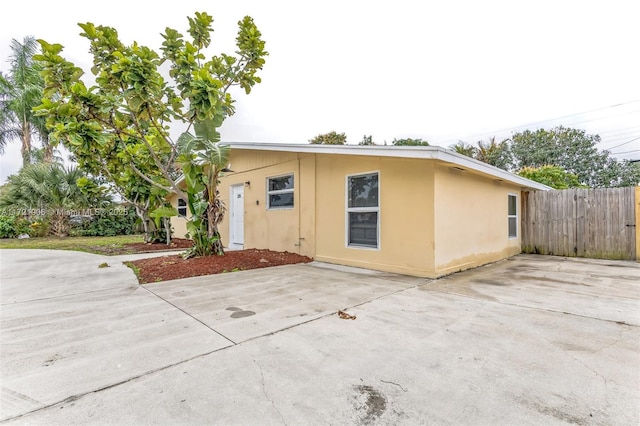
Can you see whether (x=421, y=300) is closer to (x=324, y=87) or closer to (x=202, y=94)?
(x=202, y=94)

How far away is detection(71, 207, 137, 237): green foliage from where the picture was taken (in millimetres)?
16219

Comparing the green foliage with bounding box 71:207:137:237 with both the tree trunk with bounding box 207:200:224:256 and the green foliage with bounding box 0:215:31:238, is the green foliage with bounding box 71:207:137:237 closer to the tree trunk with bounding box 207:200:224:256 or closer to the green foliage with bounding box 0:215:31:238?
the green foliage with bounding box 0:215:31:238

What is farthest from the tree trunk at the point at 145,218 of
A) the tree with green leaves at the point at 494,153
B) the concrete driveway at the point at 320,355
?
the tree with green leaves at the point at 494,153

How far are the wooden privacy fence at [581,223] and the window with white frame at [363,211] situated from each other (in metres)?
6.29

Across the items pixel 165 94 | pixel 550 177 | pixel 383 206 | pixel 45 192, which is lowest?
pixel 383 206

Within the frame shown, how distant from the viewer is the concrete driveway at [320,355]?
1738 mm

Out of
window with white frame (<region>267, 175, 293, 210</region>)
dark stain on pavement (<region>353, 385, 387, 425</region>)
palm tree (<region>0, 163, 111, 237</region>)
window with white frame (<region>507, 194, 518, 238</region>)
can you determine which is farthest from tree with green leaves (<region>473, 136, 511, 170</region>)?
palm tree (<region>0, 163, 111, 237</region>)

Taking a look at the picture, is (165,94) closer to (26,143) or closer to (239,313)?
(239,313)

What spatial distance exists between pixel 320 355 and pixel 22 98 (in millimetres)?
28580

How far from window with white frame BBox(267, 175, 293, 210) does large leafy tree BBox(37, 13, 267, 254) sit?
77.4 inches

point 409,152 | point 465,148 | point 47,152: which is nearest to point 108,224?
point 47,152

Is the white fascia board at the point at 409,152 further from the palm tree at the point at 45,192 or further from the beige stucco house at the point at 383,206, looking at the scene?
the palm tree at the point at 45,192

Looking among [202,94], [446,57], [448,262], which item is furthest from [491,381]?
[446,57]

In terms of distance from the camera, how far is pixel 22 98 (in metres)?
19.6
